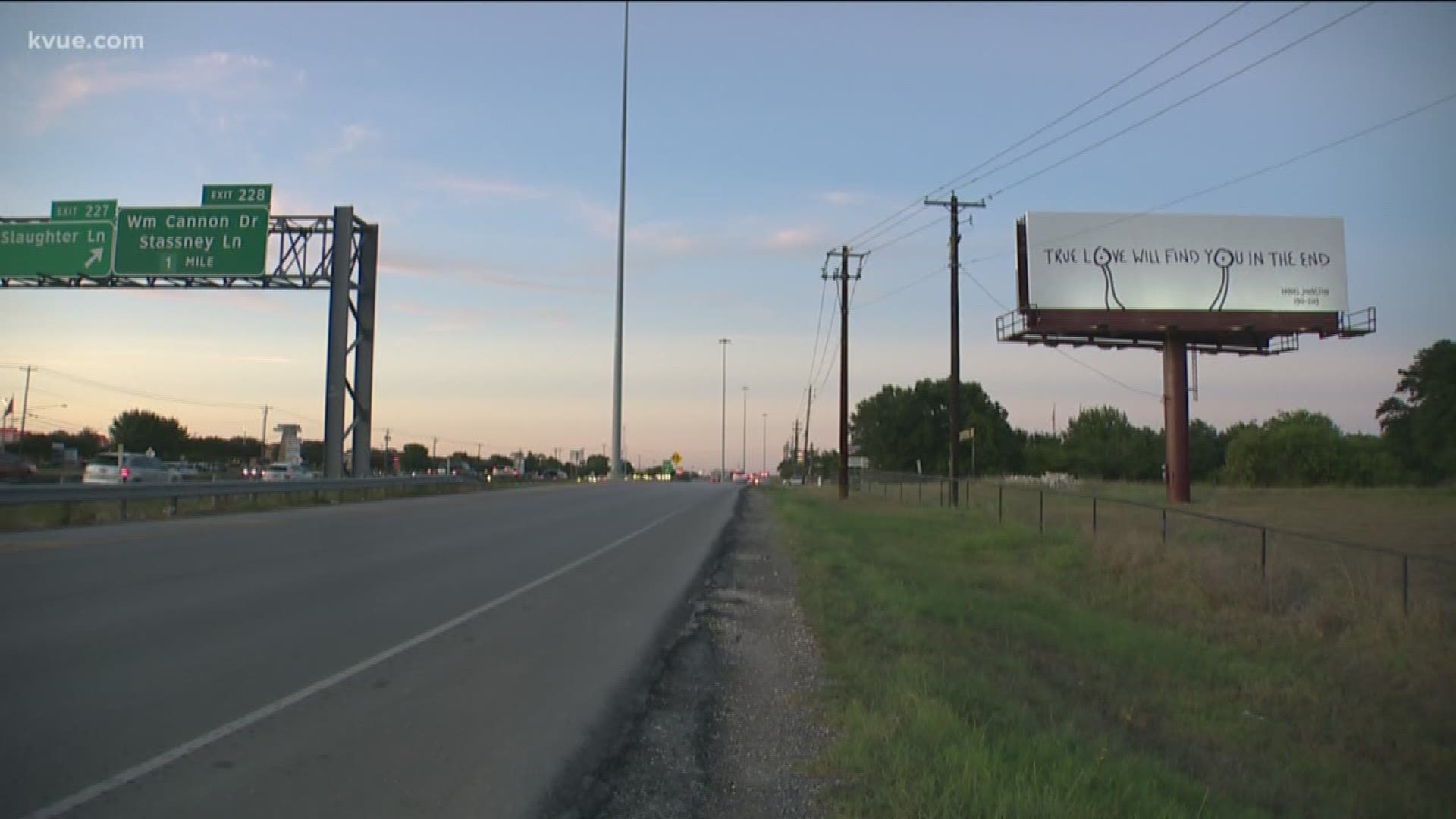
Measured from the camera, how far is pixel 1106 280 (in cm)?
4272

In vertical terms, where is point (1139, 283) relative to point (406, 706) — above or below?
above

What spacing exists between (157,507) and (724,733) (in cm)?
2498

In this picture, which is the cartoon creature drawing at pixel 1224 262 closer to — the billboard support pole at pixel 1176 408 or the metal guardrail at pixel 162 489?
the billboard support pole at pixel 1176 408

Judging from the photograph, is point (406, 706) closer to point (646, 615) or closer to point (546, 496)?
point (646, 615)

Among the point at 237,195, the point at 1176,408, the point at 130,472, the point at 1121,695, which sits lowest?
the point at 1121,695

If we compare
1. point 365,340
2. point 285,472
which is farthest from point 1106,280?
point 285,472

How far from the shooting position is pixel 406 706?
710cm

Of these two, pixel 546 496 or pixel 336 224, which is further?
pixel 546 496

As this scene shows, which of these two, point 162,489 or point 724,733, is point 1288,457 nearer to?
point 162,489

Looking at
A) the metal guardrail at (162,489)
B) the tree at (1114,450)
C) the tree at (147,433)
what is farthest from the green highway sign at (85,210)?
the tree at (1114,450)

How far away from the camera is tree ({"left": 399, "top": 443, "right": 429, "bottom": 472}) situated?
124 metres

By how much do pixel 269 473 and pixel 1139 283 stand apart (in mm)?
43007

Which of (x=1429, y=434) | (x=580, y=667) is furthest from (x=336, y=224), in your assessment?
(x=1429, y=434)

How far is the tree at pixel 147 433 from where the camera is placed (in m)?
93.2
